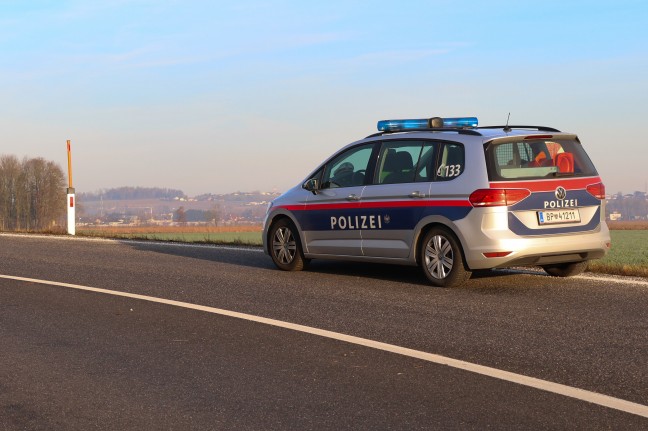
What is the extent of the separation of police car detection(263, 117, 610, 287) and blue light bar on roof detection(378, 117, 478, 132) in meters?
0.01

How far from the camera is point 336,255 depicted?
11.8m

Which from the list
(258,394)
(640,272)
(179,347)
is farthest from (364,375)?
(640,272)

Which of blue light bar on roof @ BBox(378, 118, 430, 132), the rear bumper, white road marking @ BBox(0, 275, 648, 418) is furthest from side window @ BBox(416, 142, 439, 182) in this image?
white road marking @ BBox(0, 275, 648, 418)

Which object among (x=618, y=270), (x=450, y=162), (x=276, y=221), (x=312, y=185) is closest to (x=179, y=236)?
(x=276, y=221)

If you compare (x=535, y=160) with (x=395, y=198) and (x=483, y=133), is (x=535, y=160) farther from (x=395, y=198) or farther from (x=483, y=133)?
(x=395, y=198)

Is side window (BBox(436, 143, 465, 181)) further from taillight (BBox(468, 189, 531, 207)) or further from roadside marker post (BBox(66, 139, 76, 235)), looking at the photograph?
roadside marker post (BBox(66, 139, 76, 235))

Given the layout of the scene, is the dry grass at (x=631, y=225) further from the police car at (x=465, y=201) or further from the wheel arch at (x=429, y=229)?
the wheel arch at (x=429, y=229)

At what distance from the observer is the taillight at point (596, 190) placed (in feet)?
34.1

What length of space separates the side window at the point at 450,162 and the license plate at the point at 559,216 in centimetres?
99

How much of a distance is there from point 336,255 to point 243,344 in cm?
455

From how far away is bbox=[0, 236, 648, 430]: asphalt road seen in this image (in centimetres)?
519

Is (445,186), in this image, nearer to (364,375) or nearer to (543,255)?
(543,255)

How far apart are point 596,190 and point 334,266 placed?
12.7 feet

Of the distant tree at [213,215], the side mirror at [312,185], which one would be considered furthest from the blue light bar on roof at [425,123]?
the distant tree at [213,215]
